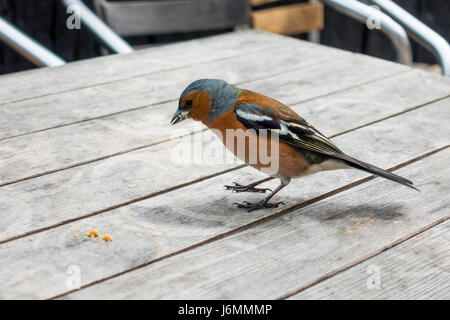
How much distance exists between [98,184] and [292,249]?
0.63 metres

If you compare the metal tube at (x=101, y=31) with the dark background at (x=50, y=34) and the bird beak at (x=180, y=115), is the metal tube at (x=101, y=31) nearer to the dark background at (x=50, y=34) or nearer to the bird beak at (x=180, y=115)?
the dark background at (x=50, y=34)

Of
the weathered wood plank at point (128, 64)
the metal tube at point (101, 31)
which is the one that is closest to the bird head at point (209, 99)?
the weathered wood plank at point (128, 64)

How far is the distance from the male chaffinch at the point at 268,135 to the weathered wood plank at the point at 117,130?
47cm

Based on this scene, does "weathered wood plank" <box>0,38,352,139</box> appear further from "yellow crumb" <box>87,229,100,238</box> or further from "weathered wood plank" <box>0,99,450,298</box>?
"yellow crumb" <box>87,229,100,238</box>

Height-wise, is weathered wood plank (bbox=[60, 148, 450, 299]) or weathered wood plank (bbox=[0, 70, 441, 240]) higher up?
weathered wood plank (bbox=[60, 148, 450, 299])

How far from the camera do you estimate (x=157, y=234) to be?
5.25 feet

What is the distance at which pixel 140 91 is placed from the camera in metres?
2.70

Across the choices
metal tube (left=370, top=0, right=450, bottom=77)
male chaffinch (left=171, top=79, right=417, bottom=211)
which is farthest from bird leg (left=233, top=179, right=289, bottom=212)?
metal tube (left=370, top=0, right=450, bottom=77)

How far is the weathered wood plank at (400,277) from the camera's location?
136 centimetres

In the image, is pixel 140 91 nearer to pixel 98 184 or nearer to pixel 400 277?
pixel 98 184

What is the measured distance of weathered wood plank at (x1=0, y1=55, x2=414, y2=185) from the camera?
204 centimetres

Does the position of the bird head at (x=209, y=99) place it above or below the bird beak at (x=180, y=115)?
above

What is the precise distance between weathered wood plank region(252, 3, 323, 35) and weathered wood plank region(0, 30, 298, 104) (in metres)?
0.74
